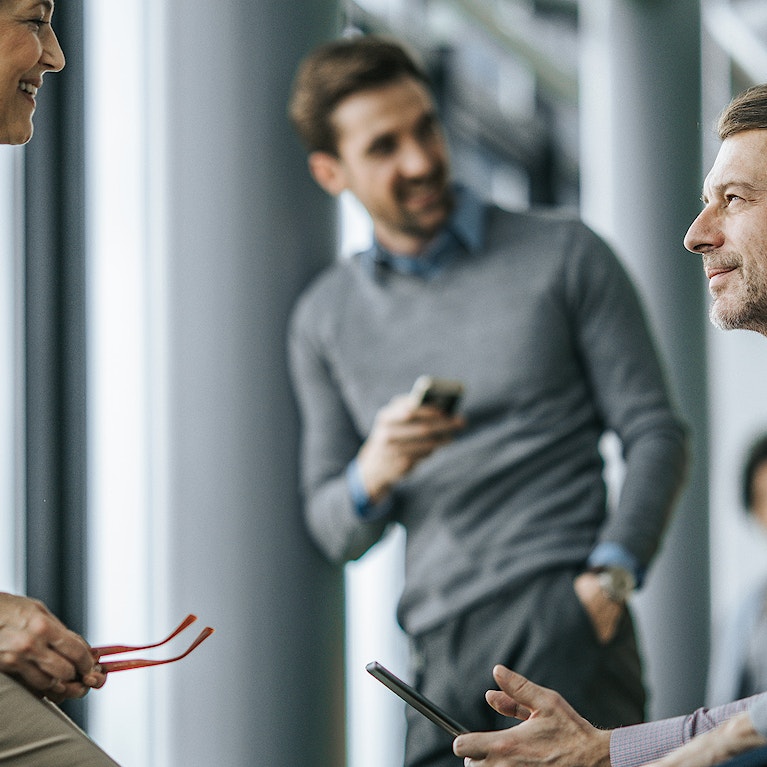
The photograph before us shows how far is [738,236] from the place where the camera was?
5.17 ft

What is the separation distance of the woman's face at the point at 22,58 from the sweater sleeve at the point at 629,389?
1205 mm

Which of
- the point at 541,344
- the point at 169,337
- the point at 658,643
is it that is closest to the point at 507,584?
the point at 541,344

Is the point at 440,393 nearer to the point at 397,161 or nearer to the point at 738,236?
the point at 397,161

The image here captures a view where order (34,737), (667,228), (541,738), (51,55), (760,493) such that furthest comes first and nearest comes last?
(667,228)
(760,493)
(51,55)
(541,738)
(34,737)

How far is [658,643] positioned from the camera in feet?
14.4

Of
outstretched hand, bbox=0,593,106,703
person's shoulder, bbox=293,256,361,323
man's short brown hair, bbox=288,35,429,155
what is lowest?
outstretched hand, bbox=0,593,106,703

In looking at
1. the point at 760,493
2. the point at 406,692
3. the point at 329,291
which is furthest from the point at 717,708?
the point at 760,493

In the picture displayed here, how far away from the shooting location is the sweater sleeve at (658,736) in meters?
1.45

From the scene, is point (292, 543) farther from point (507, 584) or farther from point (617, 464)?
point (617, 464)

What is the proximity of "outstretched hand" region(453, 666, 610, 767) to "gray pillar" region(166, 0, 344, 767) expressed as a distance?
1.19m

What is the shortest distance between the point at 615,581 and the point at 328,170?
41.7 inches

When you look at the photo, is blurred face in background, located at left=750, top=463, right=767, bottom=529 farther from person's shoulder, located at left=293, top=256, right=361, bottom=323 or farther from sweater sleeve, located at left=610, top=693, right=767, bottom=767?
sweater sleeve, located at left=610, top=693, right=767, bottom=767

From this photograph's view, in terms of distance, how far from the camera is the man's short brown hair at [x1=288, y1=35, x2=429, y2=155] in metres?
2.66

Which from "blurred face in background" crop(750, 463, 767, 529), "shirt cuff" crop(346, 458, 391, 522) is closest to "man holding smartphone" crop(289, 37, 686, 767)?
"shirt cuff" crop(346, 458, 391, 522)
